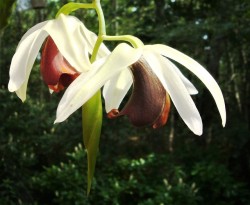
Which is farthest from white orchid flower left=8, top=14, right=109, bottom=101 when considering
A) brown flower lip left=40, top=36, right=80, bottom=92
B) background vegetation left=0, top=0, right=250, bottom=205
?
background vegetation left=0, top=0, right=250, bottom=205

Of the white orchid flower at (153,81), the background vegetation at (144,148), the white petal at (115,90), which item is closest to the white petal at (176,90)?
the white orchid flower at (153,81)

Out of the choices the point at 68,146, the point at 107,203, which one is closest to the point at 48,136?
the point at 68,146

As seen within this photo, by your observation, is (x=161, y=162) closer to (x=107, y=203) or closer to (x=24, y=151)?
(x=107, y=203)

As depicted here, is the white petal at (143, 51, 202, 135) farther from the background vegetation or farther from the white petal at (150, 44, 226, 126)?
the background vegetation

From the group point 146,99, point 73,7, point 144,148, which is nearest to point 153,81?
point 146,99

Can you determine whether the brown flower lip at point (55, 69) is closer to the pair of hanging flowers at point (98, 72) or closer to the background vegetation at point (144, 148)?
the pair of hanging flowers at point (98, 72)
